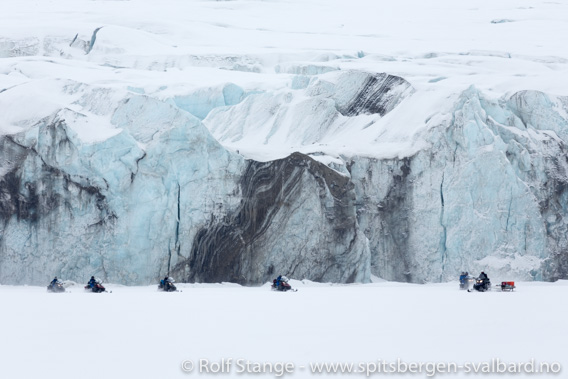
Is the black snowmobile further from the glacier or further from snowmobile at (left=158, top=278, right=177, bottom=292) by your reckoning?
snowmobile at (left=158, top=278, right=177, bottom=292)

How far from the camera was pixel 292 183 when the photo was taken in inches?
950

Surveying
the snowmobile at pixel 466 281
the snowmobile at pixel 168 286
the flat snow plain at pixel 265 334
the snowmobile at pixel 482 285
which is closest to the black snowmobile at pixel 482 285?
the snowmobile at pixel 482 285

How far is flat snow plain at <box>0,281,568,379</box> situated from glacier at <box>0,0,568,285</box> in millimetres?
7166

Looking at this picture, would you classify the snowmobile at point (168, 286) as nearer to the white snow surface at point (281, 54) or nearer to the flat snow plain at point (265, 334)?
the flat snow plain at point (265, 334)

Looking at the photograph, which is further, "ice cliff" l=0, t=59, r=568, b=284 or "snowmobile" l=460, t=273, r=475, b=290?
"ice cliff" l=0, t=59, r=568, b=284

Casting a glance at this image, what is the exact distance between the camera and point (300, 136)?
28.5 metres

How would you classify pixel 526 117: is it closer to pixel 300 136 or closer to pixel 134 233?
pixel 300 136

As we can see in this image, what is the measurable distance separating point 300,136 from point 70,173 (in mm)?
8879

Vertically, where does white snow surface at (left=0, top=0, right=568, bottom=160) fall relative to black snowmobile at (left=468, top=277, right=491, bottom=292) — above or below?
above

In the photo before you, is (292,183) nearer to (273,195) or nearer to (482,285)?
(273,195)

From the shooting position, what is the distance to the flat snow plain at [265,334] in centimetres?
845

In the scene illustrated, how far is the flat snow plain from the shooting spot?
8.45 m

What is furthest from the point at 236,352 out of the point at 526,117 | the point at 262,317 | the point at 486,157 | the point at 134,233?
the point at 526,117

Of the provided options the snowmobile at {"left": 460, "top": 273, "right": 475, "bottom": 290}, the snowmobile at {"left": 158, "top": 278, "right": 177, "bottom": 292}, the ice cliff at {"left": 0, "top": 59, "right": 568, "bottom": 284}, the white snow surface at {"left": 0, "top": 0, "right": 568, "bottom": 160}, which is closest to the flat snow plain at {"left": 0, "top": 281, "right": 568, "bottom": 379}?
the snowmobile at {"left": 158, "top": 278, "right": 177, "bottom": 292}
